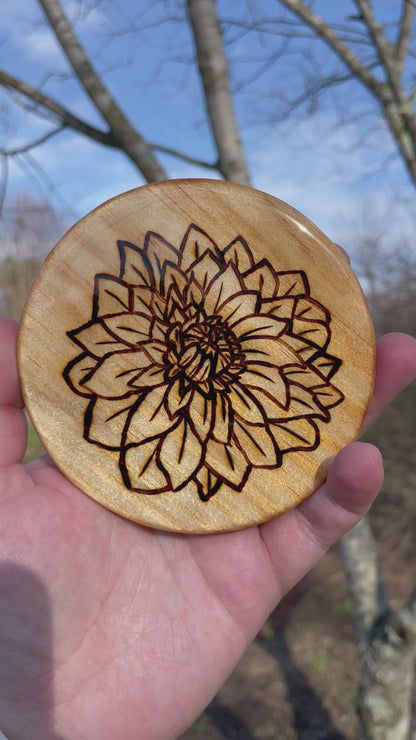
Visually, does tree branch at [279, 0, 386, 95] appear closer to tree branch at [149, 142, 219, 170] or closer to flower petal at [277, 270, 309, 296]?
tree branch at [149, 142, 219, 170]

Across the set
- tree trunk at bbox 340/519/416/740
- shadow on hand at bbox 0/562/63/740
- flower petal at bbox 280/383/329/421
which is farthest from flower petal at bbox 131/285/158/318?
tree trunk at bbox 340/519/416/740

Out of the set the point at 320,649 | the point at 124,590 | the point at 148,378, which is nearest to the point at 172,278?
the point at 148,378

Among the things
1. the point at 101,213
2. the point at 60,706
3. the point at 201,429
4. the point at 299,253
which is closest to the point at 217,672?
the point at 60,706

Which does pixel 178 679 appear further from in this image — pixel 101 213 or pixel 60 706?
pixel 101 213

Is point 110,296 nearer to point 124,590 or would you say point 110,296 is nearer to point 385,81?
point 124,590

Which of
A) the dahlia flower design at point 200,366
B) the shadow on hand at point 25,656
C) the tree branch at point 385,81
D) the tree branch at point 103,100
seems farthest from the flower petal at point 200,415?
the tree branch at point 385,81
